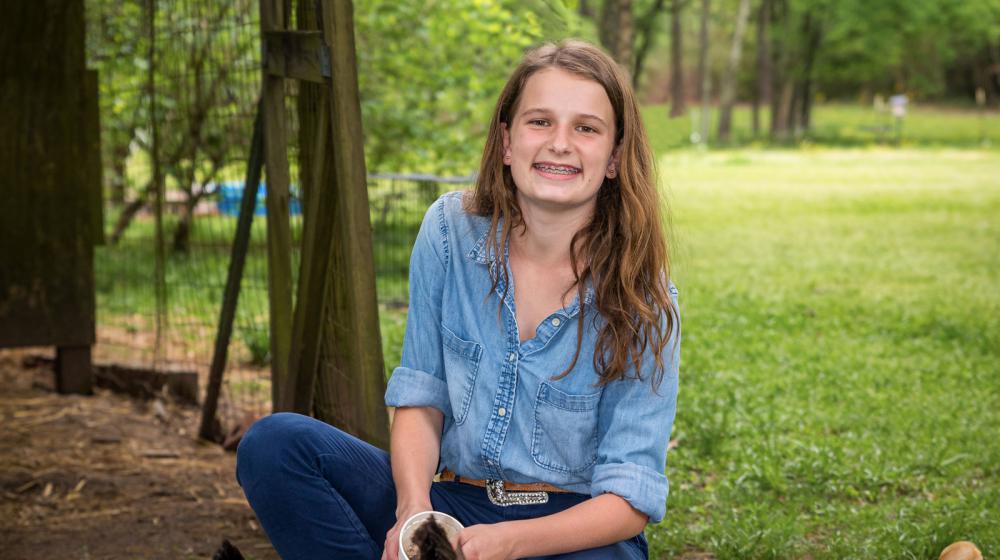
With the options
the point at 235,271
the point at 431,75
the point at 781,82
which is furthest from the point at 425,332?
the point at 781,82

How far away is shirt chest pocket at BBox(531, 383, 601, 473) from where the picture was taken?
245cm

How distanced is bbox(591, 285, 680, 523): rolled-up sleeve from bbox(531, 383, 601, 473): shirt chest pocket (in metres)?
0.05

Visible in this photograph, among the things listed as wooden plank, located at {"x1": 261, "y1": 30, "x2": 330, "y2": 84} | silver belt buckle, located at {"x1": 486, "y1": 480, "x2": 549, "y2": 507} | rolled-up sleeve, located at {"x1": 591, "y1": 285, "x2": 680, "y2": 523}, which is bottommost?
silver belt buckle, located at {"x1": 486, "y1": 480, "x2": 549, "y2": 507}

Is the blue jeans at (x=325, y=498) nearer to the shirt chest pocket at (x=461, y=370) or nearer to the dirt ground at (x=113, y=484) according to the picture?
the shirt chest pocket at (x=461, y=370)

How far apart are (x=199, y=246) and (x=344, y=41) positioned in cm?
268

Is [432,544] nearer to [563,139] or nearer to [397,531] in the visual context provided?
[397,531]

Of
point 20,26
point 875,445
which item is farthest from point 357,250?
point 20,26

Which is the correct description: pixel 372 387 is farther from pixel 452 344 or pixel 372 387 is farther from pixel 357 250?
pixel 452 344

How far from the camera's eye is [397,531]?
2250 millimetres

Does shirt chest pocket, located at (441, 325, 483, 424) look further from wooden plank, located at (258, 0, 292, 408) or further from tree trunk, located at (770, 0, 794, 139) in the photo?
tree trunk, located at (770, 0, 794, 139)

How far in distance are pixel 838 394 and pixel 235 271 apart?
292 centimetres

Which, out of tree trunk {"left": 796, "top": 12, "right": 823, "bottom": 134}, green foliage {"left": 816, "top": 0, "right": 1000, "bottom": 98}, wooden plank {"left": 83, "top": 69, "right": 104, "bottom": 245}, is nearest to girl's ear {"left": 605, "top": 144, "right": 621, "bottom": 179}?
wooden plank {"left": 83, "top": 69, "right": 104, "bottom": 245}

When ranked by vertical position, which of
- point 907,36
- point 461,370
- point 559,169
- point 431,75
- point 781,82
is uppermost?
point 907,36

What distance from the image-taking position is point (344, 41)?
2.98 meters
